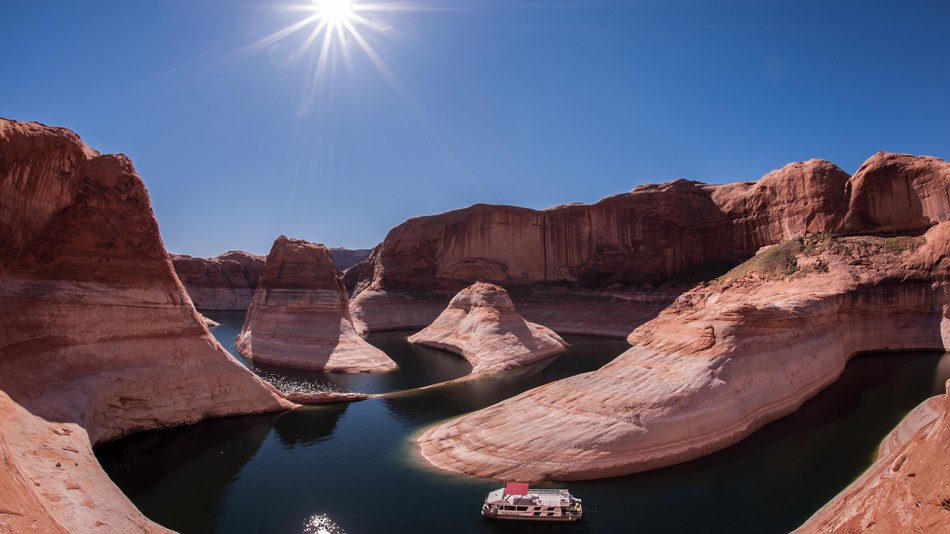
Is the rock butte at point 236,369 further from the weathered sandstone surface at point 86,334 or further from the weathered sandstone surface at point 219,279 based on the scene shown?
the weathered sandstone surface at point 219,279

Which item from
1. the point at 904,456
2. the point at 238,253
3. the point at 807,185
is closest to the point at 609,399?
the point at 904,456

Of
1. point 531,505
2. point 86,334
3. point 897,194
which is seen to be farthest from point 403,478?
point 897,194

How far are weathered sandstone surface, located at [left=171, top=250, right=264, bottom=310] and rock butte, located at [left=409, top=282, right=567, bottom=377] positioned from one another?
162 ft

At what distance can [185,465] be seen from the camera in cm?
1565

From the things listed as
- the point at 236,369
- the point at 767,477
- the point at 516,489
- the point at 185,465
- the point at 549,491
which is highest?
the point at 236,369

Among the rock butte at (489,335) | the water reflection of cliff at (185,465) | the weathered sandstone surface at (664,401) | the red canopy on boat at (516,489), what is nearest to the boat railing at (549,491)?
the red canopy on boat at (516,489)

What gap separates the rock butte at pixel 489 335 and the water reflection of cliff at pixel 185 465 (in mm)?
15099

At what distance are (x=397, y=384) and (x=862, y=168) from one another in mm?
43991

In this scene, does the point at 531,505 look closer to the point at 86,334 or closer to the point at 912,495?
the point at 912,495

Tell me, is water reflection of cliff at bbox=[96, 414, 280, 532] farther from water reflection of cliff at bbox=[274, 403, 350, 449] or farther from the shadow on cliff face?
the shadow on cliff face

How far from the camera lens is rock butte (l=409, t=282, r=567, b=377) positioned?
1335 inches

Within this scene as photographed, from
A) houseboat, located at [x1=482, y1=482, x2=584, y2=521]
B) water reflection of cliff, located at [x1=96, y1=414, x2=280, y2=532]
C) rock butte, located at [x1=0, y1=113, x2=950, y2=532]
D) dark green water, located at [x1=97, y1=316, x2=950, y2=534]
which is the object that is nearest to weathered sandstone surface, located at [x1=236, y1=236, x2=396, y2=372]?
rock butte, located at [x1=0, y1=113, x2=950, y2=532]

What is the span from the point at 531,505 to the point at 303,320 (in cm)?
2692

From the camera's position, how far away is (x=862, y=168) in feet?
133
